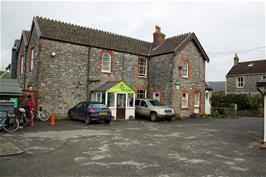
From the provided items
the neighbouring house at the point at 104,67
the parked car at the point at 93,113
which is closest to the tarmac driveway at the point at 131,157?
the parked car at the point at 93,113

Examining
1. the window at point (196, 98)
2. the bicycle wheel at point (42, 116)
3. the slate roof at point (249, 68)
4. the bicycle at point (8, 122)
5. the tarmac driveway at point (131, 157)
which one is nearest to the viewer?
the tarmac driveway at point (131, 157)

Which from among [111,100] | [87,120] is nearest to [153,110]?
[111,100]

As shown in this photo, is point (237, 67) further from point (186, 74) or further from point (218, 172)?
point (218, 172)

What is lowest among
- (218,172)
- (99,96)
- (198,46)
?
(218,172)

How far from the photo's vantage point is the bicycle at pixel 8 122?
11816 millimetres

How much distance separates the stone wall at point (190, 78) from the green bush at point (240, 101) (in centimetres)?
906

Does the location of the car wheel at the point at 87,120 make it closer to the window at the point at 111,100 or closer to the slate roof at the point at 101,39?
the window at the point at 111,100

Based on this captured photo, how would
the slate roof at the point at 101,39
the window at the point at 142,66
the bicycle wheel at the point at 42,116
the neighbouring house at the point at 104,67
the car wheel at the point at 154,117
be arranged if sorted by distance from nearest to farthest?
the bicycle wheel at the point at 42,116
the neighbouring house at the point at 104,67
the slate roof at the point at 101,39
the car wheel at the point at 154,117
the window at the point at 142,66

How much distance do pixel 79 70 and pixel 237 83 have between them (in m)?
28.6

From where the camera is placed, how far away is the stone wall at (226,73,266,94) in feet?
117

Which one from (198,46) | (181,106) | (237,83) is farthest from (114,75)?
(237,83)

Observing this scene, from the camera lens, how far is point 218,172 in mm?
6164

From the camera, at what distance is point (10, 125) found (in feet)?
39.8

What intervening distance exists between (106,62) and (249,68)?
87.8 ft
